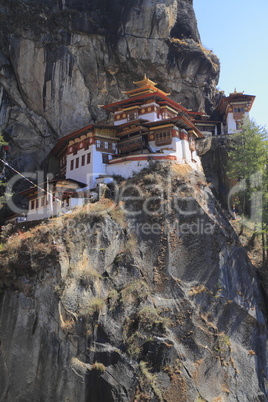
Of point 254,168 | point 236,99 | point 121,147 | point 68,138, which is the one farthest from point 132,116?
point 236,99

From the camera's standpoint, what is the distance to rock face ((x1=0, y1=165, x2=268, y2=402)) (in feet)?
79.5

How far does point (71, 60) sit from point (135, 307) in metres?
29.7

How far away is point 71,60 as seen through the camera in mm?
45312

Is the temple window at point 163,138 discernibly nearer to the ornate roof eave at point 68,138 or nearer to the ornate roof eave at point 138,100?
the ornate roof eave at point 68,138

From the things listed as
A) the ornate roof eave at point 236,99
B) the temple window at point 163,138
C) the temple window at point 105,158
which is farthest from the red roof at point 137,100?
the ornate roof eave at point 236,99

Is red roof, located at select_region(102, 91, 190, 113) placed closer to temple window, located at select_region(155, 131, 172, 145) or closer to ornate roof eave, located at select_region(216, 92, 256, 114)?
temple window, located at select_region(155, 131, 172, 145)

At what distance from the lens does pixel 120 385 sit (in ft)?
79.5

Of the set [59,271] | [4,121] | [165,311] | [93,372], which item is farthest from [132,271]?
[4,121]

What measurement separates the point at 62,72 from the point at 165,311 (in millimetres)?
29137

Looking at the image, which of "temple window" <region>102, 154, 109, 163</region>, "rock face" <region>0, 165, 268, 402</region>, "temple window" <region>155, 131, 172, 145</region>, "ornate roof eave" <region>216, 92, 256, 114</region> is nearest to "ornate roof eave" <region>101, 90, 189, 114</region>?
"temple window" <region>155, 131, 172, 145</region>

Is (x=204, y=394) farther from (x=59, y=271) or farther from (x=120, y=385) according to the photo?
(x=59, y=271)

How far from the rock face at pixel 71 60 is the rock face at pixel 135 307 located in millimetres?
16205

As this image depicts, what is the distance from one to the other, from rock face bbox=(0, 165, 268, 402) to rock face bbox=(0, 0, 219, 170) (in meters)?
16.2

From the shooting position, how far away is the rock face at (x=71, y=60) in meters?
44.5
